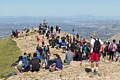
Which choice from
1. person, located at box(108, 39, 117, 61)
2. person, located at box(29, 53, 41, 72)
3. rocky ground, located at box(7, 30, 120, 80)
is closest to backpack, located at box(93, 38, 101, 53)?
rocky ground, located at box(7, 30, 120, 80)

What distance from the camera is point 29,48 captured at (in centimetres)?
5100

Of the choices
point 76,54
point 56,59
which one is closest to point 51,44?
point 76,54

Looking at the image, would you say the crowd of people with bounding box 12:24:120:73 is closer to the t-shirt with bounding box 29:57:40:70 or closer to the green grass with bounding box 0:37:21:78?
the t-shirt with bounding box 29:57:40:70

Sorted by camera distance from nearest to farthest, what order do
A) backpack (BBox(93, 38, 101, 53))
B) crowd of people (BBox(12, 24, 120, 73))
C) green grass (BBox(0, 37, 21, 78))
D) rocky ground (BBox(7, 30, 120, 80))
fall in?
backpack (BBox(93, 38, 101, 53))
crowd of people (BBox(12, 24, 120, 73))
rocky ground (BBox(7, 30, 120, 80))
green grass (BBox(0, 37, 21, 78))

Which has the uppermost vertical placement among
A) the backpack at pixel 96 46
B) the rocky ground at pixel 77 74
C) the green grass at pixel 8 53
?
the backpack at pixel 96 46

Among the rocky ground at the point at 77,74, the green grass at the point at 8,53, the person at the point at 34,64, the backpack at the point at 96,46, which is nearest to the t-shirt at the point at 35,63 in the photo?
the person at the point at 34,64

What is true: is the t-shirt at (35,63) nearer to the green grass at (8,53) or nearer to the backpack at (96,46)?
the backpack at (96,46)

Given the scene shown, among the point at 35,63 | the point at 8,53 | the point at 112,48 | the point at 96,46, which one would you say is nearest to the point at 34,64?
the point at 35,63

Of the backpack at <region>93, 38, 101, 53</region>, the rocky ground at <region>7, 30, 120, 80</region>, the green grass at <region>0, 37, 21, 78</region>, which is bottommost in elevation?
the green grass at <region>0, 37, 21, 78</region>

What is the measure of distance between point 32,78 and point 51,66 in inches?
91.5

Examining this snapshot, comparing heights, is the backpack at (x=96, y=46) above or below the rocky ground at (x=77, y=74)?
above

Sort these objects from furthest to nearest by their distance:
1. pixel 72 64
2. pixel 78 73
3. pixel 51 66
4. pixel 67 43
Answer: pixel 67 43 < pixel 72 64 < pixel 51 66 < pixel 78 73

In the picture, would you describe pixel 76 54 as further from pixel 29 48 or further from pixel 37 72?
pixel 29 48

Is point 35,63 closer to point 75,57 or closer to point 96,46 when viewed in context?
point 75,57
